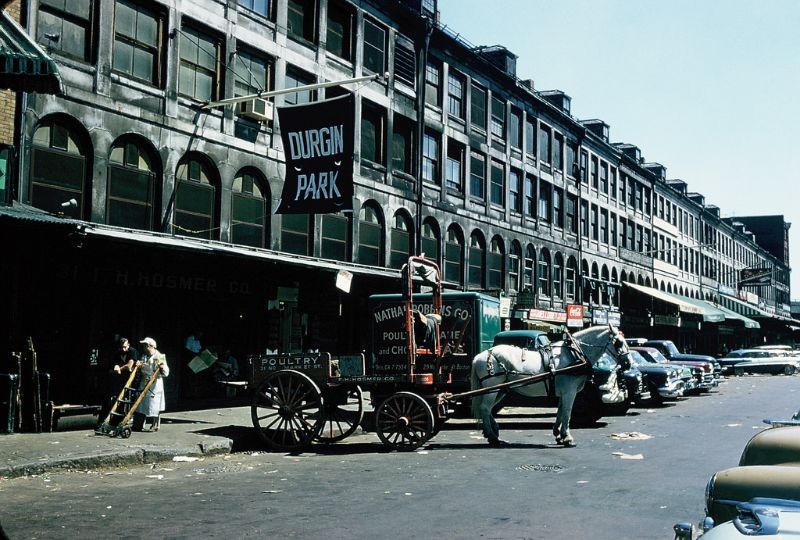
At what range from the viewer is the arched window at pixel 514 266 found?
36.9m

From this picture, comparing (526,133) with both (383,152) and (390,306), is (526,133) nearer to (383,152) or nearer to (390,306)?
(383,152)

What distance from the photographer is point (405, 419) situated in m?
12.6

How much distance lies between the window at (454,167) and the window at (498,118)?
3.78 m

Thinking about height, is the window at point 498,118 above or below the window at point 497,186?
above

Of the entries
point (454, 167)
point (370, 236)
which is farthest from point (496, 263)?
point (370, 236)

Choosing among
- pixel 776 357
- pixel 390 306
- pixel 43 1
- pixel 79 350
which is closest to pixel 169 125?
pixel 43 1

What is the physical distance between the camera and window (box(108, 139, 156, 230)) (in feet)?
59.2

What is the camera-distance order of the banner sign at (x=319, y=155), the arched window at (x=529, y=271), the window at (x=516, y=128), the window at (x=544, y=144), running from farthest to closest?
1. the window at (x=544, y=144)
2. the arched window at (x=529, y=271)
3. the window at (x=516, y=128)
4. the banner sign at (x=319, y=155)

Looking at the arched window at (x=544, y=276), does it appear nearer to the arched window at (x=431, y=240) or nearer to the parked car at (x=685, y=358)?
the parked car at (x=685, y=358)

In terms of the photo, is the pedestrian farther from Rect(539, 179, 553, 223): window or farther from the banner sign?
Rect(539, 179, 553, 223): window

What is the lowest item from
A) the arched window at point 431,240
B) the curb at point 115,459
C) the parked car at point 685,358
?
the curb at point 115,459

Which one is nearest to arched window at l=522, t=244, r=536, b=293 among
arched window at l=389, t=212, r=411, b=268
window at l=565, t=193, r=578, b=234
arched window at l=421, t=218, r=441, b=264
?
window at l=565, t=193, r=578, b=234

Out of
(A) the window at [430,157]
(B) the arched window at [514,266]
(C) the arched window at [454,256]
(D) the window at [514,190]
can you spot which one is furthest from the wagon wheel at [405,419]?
(D) the window at [514,190]

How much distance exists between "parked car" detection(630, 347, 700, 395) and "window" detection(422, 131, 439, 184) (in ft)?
35.0
